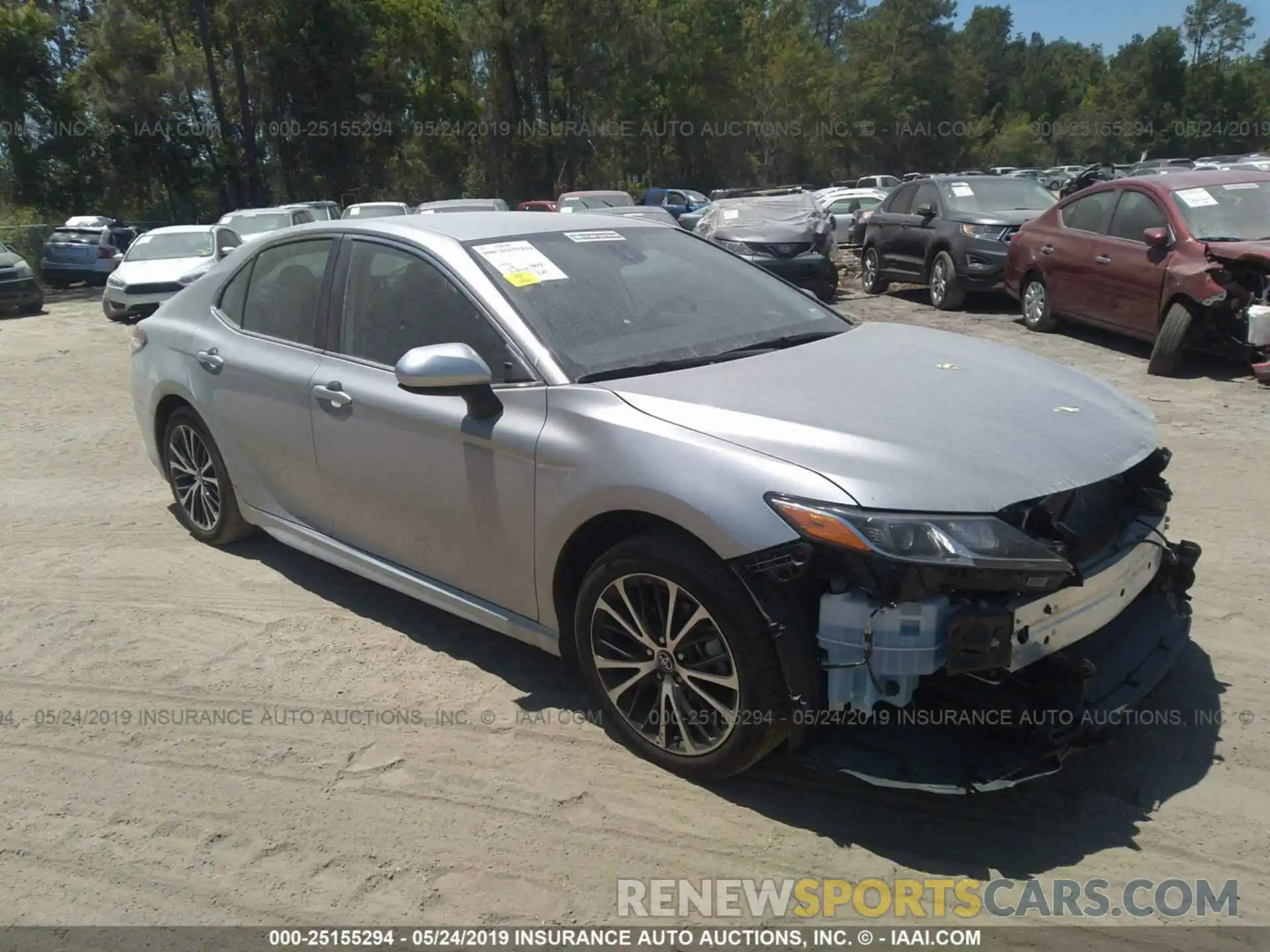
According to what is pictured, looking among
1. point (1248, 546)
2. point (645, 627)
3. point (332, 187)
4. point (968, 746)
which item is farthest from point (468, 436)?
point (332, 187)

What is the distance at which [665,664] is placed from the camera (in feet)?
10.7

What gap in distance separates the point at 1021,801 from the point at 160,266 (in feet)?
57.5

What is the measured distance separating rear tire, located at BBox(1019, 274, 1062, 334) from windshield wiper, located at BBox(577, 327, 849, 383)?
26.2 ft

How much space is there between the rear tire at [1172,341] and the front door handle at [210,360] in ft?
25.0

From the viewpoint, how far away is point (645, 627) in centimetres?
328

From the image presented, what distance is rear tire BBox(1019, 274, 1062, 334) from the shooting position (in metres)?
11.3

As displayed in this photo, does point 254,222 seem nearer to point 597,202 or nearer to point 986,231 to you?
point 597,202

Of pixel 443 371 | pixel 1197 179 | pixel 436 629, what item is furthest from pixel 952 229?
pixel 443 371

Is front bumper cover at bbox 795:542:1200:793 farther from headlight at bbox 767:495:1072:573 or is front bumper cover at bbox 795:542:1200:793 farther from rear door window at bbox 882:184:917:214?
rear door window at bbox 882:184:917:214

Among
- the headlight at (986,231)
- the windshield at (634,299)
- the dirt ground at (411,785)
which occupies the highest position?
the windshield at (634,299)

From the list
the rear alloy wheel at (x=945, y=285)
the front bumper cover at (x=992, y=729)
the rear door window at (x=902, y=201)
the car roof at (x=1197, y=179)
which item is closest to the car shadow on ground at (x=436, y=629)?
the front bumper cover at (x=992, y=729)

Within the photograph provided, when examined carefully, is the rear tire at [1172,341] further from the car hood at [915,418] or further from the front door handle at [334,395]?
the front door handle at [334,395]

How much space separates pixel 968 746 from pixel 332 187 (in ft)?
140

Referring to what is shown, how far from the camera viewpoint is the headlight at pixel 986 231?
13.1 meters
